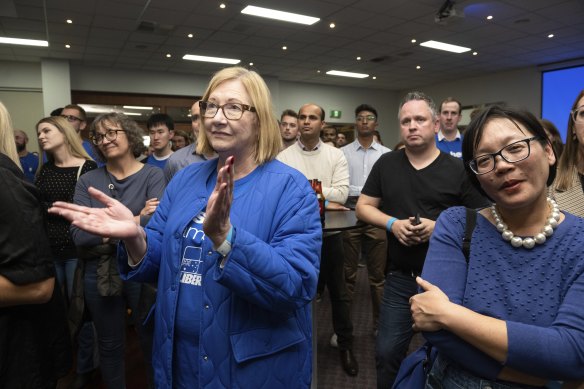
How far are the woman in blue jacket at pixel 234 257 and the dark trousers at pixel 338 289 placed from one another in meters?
1.67

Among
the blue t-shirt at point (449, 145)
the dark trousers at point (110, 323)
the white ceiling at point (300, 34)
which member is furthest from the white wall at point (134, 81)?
the dark trousers at point (110, 323)

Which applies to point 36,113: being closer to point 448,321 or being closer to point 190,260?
point 190,260

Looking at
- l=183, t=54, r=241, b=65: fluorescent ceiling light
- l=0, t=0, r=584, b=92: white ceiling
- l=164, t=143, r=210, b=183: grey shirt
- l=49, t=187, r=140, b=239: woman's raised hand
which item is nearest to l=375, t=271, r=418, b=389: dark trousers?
l=49, t=187, r=140, b=239: woman's raised hand

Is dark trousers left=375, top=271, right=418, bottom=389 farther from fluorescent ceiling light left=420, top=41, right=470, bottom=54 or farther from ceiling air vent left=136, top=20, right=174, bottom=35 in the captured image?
fluorescent ceiling light left=420, top=41, right=470, bottom=54

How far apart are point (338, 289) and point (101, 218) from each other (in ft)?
6.94

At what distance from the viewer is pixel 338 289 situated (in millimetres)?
2949

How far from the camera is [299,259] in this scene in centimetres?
111

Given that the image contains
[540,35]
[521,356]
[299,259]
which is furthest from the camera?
[540,35]

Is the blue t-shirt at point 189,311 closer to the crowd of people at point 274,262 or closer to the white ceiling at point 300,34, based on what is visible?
the crowd of people at point 274,262

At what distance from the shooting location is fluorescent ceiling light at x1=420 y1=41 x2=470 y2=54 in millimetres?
8552

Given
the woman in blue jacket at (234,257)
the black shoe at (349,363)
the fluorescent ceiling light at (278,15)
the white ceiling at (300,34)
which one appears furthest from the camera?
the fluorescent ceiling light at (278,15)

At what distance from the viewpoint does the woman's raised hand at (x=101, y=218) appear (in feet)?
3.75

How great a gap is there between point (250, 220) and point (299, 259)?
0.20 meters

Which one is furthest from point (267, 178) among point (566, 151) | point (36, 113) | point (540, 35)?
point (36, 113)
